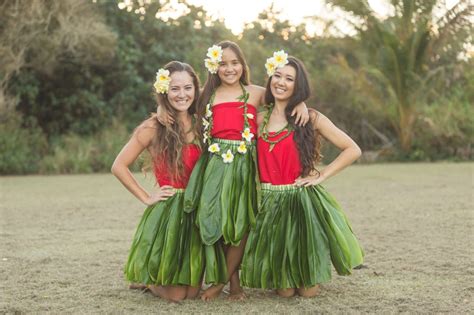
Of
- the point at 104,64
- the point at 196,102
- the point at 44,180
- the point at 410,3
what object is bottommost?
the point at 44,180

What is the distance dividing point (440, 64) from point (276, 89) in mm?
13805

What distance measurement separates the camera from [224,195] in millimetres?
3398

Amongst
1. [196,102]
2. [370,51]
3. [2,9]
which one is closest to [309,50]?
[370,51]

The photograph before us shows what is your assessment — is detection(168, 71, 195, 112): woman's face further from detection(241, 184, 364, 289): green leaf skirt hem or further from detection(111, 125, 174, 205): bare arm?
detection(241, 184, 364, 289): green leaf skirt hem

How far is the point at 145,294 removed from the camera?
360 cm

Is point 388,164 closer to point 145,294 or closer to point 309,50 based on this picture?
point 309,50

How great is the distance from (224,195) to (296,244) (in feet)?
1.54

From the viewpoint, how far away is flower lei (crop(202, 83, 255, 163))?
3.48 m

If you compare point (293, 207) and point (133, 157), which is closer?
point (293, 207)

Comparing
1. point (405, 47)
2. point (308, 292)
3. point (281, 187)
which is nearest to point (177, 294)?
point (308, 292)

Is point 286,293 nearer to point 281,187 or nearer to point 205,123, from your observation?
point 281,187

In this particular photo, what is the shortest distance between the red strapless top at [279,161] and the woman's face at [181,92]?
47 centimetres

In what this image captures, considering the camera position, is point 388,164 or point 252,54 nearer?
point 388,164

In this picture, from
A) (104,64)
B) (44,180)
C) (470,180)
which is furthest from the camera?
(104,64)
